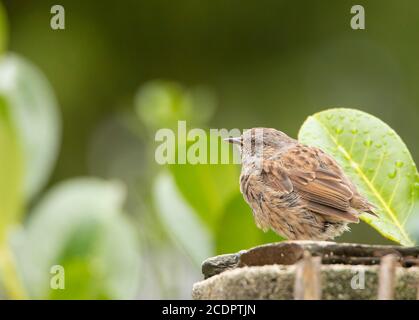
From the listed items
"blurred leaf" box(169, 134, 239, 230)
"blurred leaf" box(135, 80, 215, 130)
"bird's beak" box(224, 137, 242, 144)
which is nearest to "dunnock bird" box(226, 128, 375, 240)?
"bird's beak" box(224, 137, 242, 144)

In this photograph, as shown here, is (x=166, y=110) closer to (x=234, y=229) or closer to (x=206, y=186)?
(x=206, y=186)

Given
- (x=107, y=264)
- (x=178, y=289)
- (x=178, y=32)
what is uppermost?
(x=178, y=32)

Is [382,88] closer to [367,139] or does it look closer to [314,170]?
[314,170]

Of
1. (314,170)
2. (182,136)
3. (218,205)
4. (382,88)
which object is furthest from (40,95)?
(382,88)

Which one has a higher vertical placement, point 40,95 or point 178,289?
point 40,95

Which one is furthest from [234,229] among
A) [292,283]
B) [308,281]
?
[308,281]

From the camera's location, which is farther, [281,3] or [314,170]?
[281,3]

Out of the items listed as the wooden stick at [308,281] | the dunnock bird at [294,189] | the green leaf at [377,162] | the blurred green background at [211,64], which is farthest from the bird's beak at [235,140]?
the blurred green background at [211,64]
